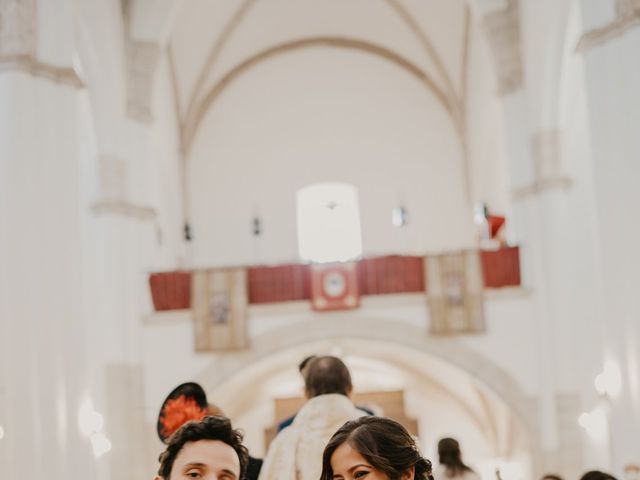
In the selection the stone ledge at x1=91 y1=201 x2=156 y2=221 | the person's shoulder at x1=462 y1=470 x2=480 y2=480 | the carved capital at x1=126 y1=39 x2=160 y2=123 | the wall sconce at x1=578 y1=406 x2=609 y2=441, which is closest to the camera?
the person's shoulder at x1=462 y1=470 x2=480 y2=480

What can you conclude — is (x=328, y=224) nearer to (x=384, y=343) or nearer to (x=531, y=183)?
(x=384, y=343)

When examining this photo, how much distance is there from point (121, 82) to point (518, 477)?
34.6ft

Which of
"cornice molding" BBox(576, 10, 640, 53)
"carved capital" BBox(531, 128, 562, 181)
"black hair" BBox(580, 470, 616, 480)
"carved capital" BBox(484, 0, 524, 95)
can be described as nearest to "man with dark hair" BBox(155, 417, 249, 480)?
"black hair" BBox(580, 470, 616, 480)

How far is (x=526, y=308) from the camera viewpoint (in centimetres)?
1741

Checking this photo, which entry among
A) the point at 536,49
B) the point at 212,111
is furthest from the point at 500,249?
the point at 212,111

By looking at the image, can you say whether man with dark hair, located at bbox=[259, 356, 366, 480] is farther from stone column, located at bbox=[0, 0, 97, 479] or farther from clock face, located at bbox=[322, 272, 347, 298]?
clock face, located at bbox=[322, 272, 347, 298]

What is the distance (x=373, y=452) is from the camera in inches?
88.9

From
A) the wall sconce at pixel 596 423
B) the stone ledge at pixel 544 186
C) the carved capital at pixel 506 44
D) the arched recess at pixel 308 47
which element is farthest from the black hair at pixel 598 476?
the arched recess at pixel 308 47

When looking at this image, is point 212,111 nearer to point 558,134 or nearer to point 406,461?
point 558,134

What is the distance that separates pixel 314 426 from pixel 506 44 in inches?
606

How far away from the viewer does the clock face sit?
58.2 feet

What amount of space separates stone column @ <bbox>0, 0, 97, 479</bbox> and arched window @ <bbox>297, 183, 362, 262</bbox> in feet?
37.8

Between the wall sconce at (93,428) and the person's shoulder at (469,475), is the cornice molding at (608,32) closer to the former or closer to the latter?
the wall sconce at (93,428)

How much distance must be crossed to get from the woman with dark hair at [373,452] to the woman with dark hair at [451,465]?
3460mm
